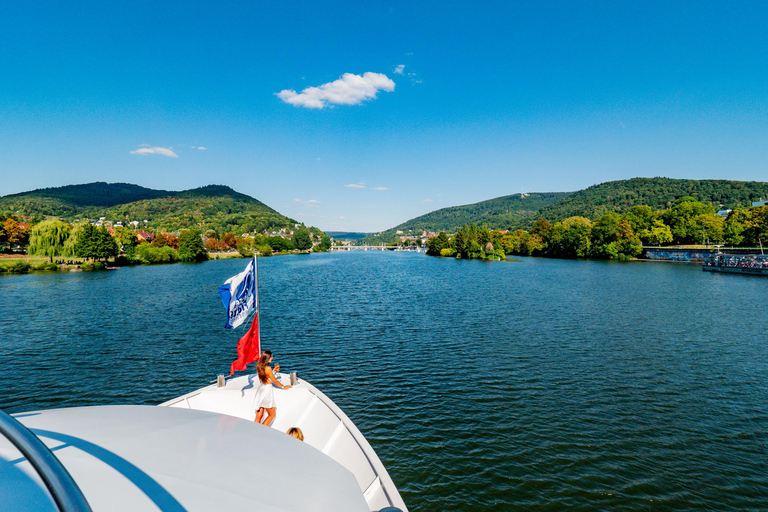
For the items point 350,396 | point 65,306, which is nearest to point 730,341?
point 350,396

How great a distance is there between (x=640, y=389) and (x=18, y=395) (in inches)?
1150

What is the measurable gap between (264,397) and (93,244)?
98.0 meters

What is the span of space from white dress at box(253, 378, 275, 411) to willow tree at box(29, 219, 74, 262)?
97.8 metres

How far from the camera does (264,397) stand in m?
10.2

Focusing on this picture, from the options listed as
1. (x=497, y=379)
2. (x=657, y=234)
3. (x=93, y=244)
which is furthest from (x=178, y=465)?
(x=657, y=234)

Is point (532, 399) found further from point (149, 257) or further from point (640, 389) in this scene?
point (149, 257)

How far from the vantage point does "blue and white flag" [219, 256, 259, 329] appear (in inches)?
507

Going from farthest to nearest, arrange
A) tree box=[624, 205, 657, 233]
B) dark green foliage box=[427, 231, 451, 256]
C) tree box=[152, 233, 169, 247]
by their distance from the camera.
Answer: dark green foliage box=[427, 231, 451, 256] → tree box=[624, 205, 657, 233] → tree box=[152, 233, 169, 247]

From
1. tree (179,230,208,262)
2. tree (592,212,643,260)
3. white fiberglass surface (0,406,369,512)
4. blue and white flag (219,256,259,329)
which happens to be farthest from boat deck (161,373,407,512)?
tree (592,212,643,260)

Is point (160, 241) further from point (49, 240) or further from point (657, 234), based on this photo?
point (657, 234)

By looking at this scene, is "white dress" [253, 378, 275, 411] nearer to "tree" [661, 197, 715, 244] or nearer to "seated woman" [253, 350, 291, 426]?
"seated woman" [253, 350, 291, 426]

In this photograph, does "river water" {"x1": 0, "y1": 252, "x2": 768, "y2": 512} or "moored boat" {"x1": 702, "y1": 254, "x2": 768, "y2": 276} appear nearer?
"river water" {"x1": 0, "y1": 252, "x2": 768, "y2": 512}

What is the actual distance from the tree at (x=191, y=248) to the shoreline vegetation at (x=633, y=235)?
9438 cm

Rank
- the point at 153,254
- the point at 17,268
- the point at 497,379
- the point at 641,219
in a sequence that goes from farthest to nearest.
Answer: the point at 641,219 → the point at 153,254 → the point at 17,268 → the point at 497,379
